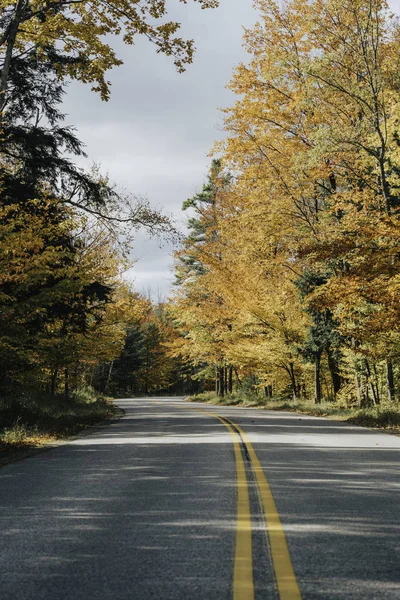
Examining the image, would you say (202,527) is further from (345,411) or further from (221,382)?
(221,382)

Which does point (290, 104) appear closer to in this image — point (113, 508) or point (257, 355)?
point (257, 355)

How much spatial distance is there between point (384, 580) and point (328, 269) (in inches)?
743

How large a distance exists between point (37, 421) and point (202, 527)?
11155mm

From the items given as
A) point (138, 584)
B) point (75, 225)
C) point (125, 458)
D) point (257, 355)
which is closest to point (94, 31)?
point (75, 225)

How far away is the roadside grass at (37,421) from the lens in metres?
11.7

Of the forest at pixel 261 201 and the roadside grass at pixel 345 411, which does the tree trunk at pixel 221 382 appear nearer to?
the roadside grass at pixel 345 411

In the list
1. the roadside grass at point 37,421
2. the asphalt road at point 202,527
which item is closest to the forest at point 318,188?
the asphalt road at point 202,527

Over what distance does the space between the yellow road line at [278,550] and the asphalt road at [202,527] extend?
0.03ft

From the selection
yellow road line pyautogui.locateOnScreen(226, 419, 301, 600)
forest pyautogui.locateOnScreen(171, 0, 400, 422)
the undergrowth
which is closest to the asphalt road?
yellow road line pyautogui.locateOnScreen(226, 419, 301, 600)

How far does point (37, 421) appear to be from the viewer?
49.3ft

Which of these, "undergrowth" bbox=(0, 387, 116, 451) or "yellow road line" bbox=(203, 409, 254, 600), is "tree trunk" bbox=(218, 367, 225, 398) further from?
"yellow road line" bbox=(203, 409, 254, 600)

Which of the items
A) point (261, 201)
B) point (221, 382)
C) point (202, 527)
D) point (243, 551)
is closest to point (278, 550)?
point (243, 551)

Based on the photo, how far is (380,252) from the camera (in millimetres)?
13906

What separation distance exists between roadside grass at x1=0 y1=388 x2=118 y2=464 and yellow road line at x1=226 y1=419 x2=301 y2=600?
5495mm
